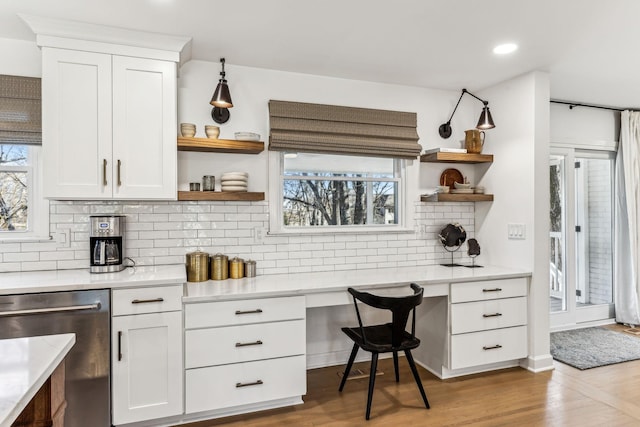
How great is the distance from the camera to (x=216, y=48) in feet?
9.43

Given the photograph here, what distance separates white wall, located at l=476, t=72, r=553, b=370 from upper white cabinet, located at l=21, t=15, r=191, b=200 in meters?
2.67

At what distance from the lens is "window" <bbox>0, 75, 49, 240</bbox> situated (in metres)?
2.67

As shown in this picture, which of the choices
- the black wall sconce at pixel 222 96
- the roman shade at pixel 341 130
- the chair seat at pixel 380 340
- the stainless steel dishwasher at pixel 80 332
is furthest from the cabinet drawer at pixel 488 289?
the stainless steel dishwasher at pixel 80 332

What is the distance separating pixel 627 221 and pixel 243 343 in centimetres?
441

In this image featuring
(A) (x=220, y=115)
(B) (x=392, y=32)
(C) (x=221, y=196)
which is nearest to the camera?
(B) (x=392, y=32)

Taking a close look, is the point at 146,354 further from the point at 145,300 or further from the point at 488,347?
the point at 488,347

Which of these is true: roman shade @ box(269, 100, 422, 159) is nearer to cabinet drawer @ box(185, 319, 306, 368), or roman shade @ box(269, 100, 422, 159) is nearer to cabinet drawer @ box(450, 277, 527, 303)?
cabinet drawer @ box(450, 277, 527, 303)

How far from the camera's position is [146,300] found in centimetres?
240

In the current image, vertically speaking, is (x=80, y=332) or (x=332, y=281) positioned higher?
(x=332, y=281)

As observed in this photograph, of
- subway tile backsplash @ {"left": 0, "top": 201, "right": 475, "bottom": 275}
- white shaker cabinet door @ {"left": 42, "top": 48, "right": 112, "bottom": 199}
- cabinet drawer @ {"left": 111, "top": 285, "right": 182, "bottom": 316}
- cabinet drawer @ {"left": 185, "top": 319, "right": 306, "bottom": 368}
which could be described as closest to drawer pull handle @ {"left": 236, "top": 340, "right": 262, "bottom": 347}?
cabinet drawer @ {"left": 185, "top": 319, "right": 306, "bottom": 368}

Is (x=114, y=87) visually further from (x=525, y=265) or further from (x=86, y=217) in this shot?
(x=525, y=265)

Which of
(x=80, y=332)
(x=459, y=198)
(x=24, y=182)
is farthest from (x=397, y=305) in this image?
(x=24, y=182)

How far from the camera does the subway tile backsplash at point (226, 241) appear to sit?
2.80m

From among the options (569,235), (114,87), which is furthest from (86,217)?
(569,235)
